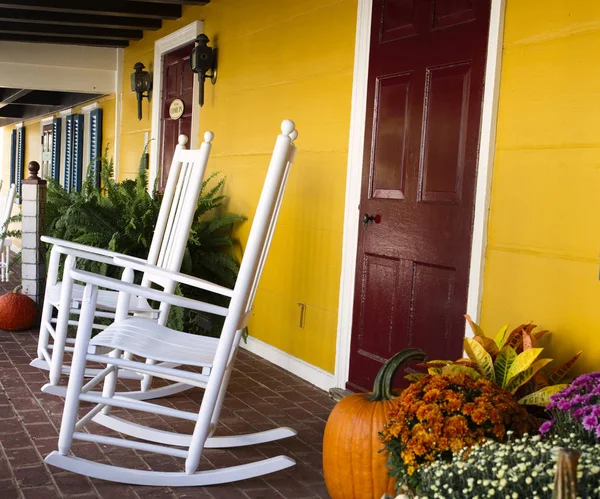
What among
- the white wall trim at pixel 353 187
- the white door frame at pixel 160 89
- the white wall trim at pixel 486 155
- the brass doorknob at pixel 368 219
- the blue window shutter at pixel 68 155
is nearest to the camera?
the white wall trim at pixel 486 155

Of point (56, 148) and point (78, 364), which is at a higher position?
point (56, 148)

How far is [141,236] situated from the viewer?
4.52 m

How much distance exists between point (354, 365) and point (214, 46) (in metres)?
2.80

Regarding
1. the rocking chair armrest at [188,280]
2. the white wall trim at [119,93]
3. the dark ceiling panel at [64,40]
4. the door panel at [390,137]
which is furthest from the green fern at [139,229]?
the white wall trim at [119,93]

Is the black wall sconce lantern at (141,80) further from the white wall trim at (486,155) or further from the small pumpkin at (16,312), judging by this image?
the white wall trim at (486,155)

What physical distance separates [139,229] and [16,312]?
3.31 feet

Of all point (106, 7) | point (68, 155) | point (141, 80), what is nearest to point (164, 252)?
point (106, 7)

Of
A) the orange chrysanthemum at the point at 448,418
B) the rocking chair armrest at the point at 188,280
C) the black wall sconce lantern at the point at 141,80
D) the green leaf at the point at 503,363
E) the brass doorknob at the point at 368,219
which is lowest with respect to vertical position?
the orange chrysanthemum at the point at 448,418

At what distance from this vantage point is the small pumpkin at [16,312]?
4.77 meters

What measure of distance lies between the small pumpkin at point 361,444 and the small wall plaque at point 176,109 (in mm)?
3989

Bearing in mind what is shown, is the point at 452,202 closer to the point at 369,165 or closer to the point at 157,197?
the point at 369,165

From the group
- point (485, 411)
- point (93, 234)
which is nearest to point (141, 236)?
point (93, 234)

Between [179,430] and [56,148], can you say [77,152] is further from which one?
[179,430]

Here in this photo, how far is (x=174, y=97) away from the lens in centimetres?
616
